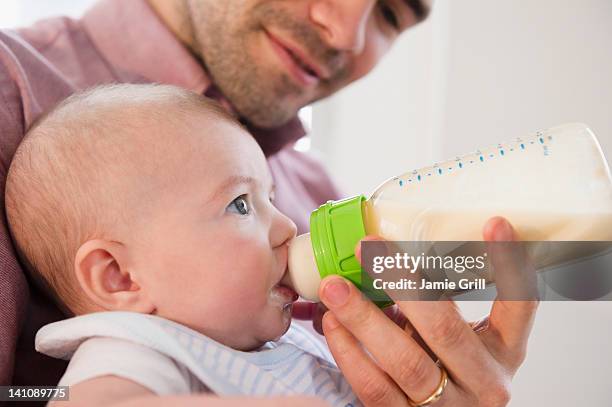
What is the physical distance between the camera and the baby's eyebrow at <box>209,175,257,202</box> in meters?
0.69

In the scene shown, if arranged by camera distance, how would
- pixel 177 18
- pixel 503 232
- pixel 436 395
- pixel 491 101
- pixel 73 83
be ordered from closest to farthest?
pixel 503 232 → pixel 436 395 → pixel 73 83 → pixel 177 18 → pixel 491 101

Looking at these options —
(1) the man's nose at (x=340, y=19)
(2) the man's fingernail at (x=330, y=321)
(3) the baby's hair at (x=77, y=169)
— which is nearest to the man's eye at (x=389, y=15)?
(1) the man's nose at (x=340, y=19)

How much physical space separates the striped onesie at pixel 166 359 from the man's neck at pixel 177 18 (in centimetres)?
69

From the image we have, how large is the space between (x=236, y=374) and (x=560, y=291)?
37 centimetres

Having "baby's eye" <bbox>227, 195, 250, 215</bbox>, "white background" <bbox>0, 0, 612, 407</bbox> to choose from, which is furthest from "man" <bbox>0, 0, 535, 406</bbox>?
"white background" <bbox>0, 0, 612, 407</bbox>

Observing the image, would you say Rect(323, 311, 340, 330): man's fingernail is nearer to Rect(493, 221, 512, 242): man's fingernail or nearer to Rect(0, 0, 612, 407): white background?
Rect(493, 221, 512, 242): man's fingernail

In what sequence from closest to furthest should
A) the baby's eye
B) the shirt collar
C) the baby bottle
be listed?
the baby bottle < the baby's eye < the shirt collar

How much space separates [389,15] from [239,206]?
31.9 inches

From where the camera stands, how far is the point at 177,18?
1223mm

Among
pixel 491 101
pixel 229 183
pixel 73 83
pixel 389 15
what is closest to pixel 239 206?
pixel 229 183

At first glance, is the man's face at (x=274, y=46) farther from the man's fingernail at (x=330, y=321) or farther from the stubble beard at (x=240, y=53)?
the man's fingernail at (x=330, y=321)

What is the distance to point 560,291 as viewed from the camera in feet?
2.48

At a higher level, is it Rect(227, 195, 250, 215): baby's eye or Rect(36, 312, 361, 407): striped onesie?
Rect(227, 195, 250, 215): baby's eye

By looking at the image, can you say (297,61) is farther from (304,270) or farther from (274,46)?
(304,270)
